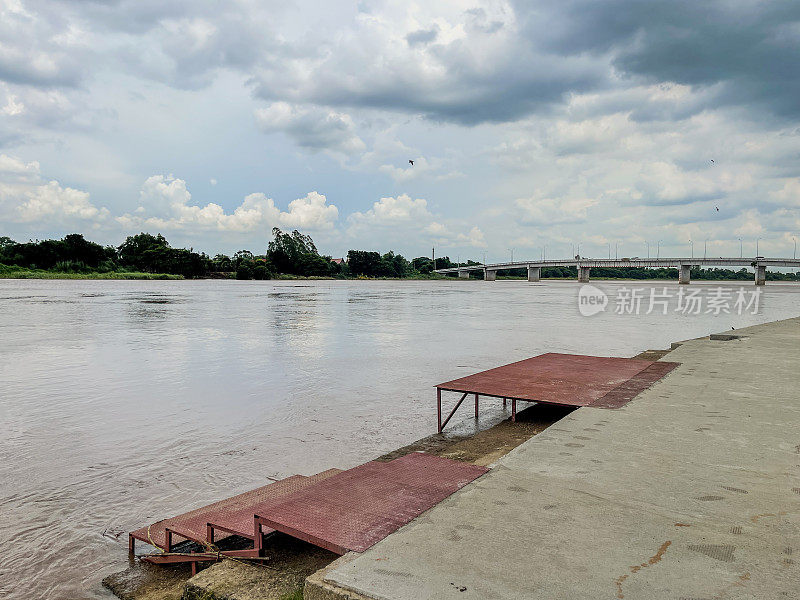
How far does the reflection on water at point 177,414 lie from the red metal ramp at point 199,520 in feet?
1.40

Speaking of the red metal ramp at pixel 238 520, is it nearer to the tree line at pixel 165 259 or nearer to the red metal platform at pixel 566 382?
the red metal platform at pixel 566 382

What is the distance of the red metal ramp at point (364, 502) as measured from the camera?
3.94 metres

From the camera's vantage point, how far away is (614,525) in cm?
385

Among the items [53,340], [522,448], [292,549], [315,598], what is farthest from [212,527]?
[53,340]

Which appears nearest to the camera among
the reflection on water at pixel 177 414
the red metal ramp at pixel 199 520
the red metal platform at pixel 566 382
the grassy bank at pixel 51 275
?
the red metal ramp at pixel 199 520

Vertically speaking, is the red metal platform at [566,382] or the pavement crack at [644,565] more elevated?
the pavement crack at [644,565]

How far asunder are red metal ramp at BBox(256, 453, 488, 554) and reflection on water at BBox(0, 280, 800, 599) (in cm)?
242

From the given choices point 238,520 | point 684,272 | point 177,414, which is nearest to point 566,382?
point 238,520

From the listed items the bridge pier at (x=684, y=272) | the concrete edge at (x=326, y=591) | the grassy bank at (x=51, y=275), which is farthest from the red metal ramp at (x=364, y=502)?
the grassy bank at (x=51, y=275)

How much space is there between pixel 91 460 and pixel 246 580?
6.11 metres

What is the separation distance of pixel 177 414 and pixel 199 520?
22.8 feet

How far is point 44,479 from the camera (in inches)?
320

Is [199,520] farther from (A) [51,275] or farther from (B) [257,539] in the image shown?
(A) [51,275]

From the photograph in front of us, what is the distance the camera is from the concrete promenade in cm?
308
